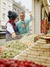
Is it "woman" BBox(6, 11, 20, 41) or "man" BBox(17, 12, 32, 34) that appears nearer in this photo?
"woman" BBox(6, 11, 20, 41)

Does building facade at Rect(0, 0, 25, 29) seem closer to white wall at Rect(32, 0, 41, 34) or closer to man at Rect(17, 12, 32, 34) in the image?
man at Rect(17, 12, 32, 34)

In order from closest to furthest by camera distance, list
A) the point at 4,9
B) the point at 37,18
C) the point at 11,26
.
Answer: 1. the point at 11,26
2. the point at 4,9
3. the point at 37,18

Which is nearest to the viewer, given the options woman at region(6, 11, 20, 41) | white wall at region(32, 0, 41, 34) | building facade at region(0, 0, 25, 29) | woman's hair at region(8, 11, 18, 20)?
woman at region(6, 11, 20, 41)

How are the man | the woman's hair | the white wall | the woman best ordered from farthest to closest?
the white wall
the man
the woman's hair
the woman

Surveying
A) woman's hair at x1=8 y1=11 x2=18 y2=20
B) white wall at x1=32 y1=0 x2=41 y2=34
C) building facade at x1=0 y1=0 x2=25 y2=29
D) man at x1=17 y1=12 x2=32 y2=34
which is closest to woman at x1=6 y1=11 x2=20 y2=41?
woman's hair at x1=8 y1=11 x2=18 y2=20

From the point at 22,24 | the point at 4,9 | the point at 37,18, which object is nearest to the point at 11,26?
the point at 22,24

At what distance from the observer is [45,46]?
94.2 inches

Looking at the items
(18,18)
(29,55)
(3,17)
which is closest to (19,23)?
(18,18)

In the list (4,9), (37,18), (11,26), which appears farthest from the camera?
(37,18)

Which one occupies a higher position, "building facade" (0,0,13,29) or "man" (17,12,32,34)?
"building facade" (0,0,13,29)

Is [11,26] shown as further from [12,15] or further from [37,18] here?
[37,18]

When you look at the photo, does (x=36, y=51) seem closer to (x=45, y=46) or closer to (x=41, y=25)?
(x=45, y=46)

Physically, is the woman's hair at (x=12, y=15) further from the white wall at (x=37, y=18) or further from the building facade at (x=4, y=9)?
the white wall at (x=37, y=18)

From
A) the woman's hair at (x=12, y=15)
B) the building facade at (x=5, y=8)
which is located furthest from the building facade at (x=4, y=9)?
the woman's hair at (x=12, y=15)
